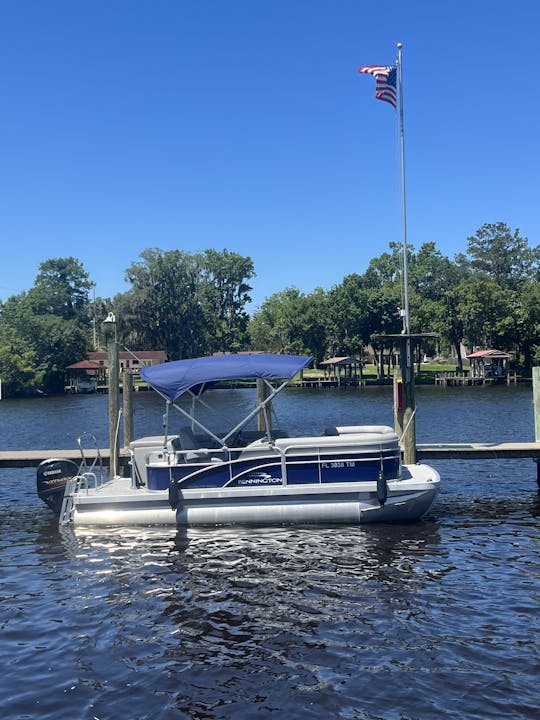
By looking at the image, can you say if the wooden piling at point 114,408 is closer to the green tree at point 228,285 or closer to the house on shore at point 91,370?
the house on shore at point 91,370

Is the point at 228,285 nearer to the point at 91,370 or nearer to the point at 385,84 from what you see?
the point at 91,370

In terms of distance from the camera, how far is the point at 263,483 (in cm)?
1407

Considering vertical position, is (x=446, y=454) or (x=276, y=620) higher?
(x=446, y=454)

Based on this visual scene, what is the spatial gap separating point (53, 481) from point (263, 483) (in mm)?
4734

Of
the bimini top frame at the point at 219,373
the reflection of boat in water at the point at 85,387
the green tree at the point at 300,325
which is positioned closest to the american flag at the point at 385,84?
the bimini top frame at the point at 219,373

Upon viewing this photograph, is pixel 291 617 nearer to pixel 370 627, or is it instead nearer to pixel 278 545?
pixel 370 627

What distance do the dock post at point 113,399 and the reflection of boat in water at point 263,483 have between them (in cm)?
233

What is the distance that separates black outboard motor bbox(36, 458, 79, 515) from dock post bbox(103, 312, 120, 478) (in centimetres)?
158

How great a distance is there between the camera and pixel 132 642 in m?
8.98

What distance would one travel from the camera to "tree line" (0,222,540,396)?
285 feet

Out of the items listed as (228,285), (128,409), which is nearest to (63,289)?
(228,285)

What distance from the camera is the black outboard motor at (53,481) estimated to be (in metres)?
15.0

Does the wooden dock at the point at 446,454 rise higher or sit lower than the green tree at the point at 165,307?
lower

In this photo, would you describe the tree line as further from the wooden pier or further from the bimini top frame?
the bimini top frame
